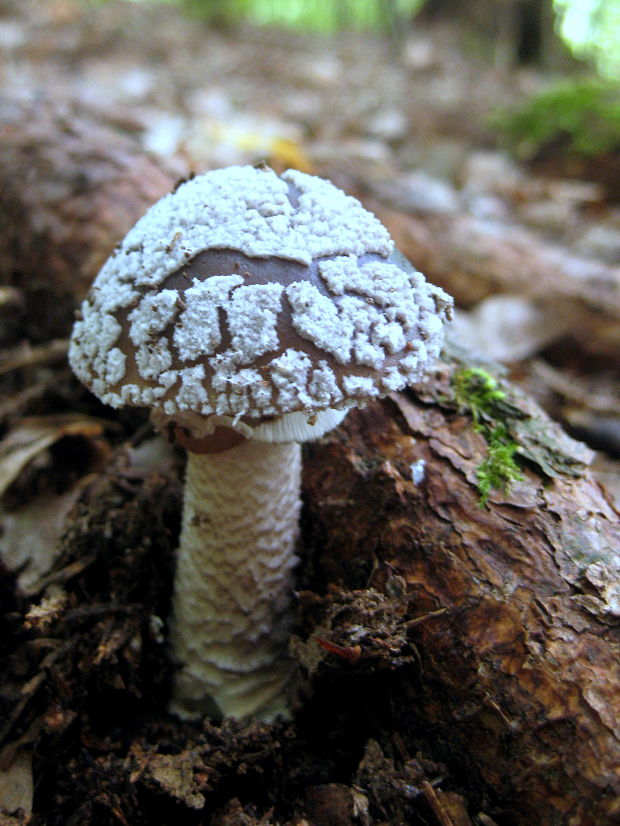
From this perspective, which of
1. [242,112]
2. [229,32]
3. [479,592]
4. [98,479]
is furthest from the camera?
[229,32]

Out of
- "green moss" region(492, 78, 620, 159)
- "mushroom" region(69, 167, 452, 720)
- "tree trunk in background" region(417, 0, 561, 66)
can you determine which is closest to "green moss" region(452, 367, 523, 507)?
"mushroom" region(69, 167, 452, 720)

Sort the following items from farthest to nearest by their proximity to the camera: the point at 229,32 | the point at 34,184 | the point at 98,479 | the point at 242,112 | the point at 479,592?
the point at 229,32 < the point at 242,112 < the point at 34,184 < the point at 98,479 < the point at 479,592

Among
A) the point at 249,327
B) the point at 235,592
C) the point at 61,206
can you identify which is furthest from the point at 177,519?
the point at 61,206

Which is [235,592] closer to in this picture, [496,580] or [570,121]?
[496,580]

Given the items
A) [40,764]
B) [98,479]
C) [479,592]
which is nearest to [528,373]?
[479,592]

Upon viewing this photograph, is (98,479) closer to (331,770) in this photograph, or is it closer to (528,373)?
(331,770)

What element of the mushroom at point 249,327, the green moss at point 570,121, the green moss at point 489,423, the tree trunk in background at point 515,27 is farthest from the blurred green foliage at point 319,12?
the mushroom at point 249,327

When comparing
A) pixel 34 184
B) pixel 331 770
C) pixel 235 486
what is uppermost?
pixel 34 184
